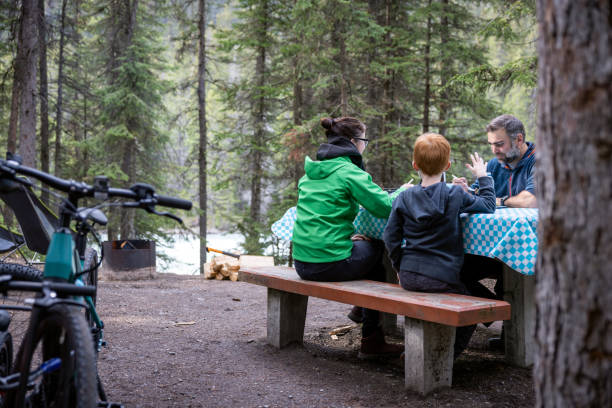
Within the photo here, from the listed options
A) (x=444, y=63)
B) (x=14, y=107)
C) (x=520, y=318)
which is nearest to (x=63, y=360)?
(x=520, y=318)

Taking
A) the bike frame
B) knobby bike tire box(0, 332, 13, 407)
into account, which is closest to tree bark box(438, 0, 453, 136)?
the bike frame

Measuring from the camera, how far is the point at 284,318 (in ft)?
13.1

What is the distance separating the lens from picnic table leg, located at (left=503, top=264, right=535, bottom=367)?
3.44 m

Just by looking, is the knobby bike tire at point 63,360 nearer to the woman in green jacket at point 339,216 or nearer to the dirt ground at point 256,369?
the dirt ground at point 256,369

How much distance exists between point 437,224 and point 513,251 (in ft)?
1.56

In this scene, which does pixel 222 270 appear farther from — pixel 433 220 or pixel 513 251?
pixel 513 251

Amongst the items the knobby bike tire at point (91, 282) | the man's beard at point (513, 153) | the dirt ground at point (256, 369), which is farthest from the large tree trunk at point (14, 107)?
the man's beard at point (513, 153)

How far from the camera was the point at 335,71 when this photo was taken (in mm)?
10508

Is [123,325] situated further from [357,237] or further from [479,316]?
[479,316]

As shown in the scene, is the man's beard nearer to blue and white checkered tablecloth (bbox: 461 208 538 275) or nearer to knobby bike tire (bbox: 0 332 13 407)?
blue and white checkered tablecloth (bbox: 461 208 538 275)

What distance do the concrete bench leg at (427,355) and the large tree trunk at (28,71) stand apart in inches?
Result: 323

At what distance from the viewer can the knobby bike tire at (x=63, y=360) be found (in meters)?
1.73

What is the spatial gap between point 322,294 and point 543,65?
7.31 feet

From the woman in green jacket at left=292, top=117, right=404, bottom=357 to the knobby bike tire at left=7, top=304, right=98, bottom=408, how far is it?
1978mm
